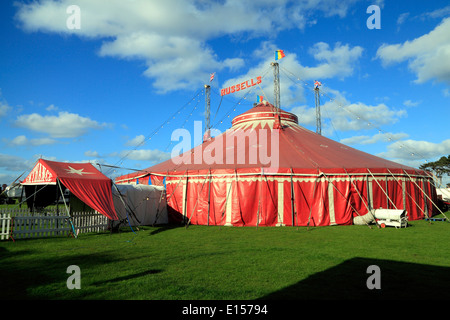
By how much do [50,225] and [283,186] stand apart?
28.5 feet

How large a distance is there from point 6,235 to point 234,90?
1478 centimetres

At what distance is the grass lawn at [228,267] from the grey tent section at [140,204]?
2.82 metres

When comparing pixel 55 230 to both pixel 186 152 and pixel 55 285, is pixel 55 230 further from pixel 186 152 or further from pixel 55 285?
pixel 186 152

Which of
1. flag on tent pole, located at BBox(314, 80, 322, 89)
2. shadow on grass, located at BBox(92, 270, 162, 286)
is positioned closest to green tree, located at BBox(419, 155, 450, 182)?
flag on tent pole, located at BBox(314, 80, 322, 89)

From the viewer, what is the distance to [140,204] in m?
13.5

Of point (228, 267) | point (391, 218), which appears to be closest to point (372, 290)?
point (228, 267)

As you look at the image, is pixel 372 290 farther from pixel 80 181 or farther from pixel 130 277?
pixel 80 181

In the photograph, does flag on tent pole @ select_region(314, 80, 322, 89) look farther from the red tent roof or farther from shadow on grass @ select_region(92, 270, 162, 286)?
shadow on grass @ select_region(92, 270, 162, 286)

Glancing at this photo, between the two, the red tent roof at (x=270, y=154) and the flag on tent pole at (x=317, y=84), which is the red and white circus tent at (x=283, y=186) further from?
the flag on tent pole at (x=317, y=84)

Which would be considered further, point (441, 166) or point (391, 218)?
point (441, 166)

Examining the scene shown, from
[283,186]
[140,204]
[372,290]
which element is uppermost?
[283,186]

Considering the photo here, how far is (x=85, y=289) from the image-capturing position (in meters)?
4.57

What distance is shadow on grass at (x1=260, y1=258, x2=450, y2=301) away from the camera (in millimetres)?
4344
